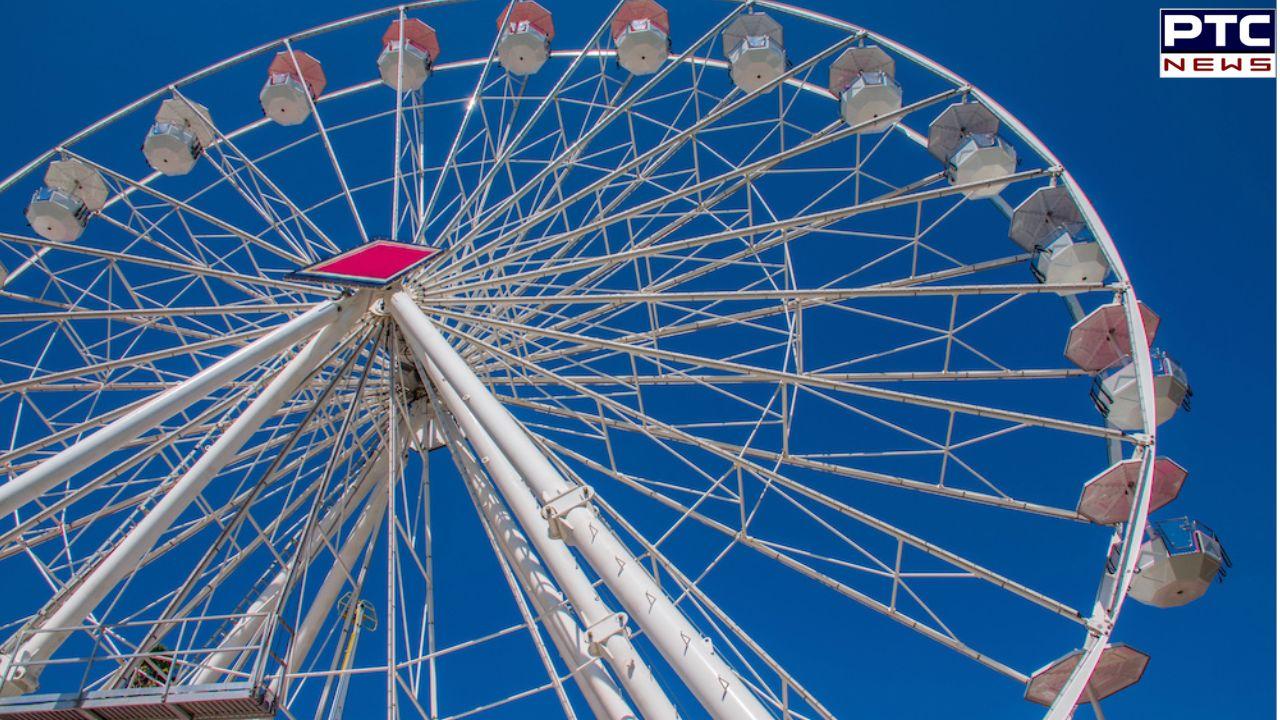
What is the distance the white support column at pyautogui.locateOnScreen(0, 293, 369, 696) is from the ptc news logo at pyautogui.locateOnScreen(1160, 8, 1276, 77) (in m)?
12.1

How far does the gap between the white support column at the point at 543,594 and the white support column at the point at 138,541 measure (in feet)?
7.21

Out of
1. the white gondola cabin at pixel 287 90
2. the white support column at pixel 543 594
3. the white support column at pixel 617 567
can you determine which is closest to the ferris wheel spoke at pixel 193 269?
the white support column at pixel 543 594

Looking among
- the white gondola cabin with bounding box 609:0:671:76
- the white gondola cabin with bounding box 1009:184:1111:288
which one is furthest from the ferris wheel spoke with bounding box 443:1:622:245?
the white gondola cabin with bounding box 1009:184:1111:288

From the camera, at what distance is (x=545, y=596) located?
28.0ft

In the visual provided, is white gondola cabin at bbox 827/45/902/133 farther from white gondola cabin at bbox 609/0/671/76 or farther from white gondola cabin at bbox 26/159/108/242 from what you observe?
white gondola cabin at bbox 26/159/108/242

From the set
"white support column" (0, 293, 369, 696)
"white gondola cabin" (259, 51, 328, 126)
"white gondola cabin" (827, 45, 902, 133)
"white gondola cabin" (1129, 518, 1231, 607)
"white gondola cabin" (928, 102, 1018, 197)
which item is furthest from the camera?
"white gondola cabin" (259, 51, 328, 126)

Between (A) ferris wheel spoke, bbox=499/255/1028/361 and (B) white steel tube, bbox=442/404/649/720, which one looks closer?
(B) white steel tube, bbox=442/404/649/720

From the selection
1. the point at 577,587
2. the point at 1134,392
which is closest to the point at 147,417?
A: the point at 577,587

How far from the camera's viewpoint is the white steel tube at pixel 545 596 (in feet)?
22.7

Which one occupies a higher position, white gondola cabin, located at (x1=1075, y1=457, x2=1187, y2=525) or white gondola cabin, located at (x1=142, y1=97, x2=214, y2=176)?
white gondola cabin, located at (x1=142, y1=97, x2=214, y2=176)

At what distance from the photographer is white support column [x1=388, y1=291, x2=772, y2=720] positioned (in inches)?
239

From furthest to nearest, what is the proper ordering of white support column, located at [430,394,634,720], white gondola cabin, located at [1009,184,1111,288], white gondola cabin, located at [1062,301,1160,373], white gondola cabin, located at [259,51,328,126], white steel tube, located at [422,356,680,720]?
white gondola cabin, located at [259,51,328,126]
white gondola cabin, located at [1009,184,1111,288]
white gondola cabin, located at [1062,301,1160,373]
white support column, located at [430,394,634,720]
white steel tube, located at [422,356,680,720]

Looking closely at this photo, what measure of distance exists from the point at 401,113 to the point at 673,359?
6987 mm

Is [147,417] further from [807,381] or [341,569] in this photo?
[807,381]
